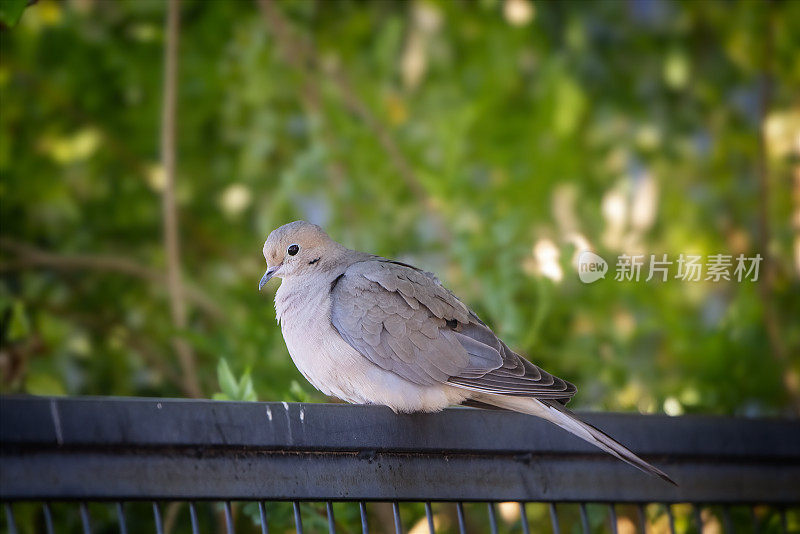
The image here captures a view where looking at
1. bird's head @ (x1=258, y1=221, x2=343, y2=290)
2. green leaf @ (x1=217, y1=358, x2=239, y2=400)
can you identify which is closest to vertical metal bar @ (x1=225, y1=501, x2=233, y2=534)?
green leaf @ (x1=217, y1=358, x2=239, y2=400)

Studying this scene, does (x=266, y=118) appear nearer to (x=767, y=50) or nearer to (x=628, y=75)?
(x=628, y=75)

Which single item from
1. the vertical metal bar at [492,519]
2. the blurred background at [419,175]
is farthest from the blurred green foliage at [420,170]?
the vertical metal bar at [492,519]

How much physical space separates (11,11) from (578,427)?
1.11m

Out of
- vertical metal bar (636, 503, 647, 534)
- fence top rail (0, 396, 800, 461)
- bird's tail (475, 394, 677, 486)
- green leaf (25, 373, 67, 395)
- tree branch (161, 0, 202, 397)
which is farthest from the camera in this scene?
tree branch (161, 0, 202, 397)

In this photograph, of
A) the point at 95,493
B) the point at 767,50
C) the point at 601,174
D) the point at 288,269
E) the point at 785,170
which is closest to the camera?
the point at 95,493

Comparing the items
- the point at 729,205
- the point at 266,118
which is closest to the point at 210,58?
the point at 266,118

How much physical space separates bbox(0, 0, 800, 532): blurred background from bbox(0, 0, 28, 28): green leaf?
1.08 metres

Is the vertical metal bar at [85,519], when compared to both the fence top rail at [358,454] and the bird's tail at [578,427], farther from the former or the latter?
the bird's tail at [578,427]

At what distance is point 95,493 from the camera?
1032mm

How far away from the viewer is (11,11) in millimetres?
1329

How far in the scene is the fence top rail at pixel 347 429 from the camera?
102 cm

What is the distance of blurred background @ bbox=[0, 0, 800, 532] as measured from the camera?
264 centimetres

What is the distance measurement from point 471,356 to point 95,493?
0.73 meters

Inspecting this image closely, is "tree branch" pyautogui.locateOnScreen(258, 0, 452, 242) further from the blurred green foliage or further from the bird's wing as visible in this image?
the bird's wing
